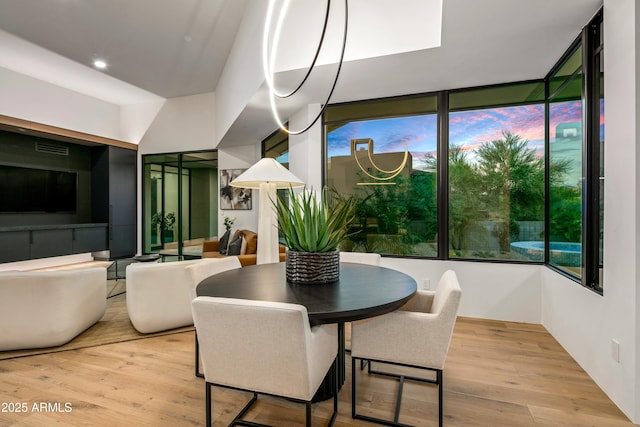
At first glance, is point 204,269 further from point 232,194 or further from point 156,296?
point 232,194

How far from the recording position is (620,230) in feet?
6.30

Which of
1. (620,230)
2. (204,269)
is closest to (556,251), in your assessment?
(620,230)

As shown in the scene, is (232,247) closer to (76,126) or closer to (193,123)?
(193,123)

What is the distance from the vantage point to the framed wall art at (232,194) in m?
6.32

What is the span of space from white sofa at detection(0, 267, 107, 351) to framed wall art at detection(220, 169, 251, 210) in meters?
A: 3.68

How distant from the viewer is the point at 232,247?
4.93 metres

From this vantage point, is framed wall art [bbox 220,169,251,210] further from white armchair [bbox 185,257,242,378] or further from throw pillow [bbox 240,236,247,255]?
white armchair [bbox 185,257,242,378]

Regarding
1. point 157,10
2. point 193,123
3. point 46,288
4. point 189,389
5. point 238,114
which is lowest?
point 189,389

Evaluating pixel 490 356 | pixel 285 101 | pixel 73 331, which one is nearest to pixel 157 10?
pixel 285 101

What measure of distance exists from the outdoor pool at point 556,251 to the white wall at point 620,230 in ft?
1.64

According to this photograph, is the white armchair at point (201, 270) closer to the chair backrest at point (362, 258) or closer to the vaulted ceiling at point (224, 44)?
the chair backrest at point (362, 258)

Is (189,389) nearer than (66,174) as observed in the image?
Yes

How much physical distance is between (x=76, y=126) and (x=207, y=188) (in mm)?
2743

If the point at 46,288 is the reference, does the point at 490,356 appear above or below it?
below
